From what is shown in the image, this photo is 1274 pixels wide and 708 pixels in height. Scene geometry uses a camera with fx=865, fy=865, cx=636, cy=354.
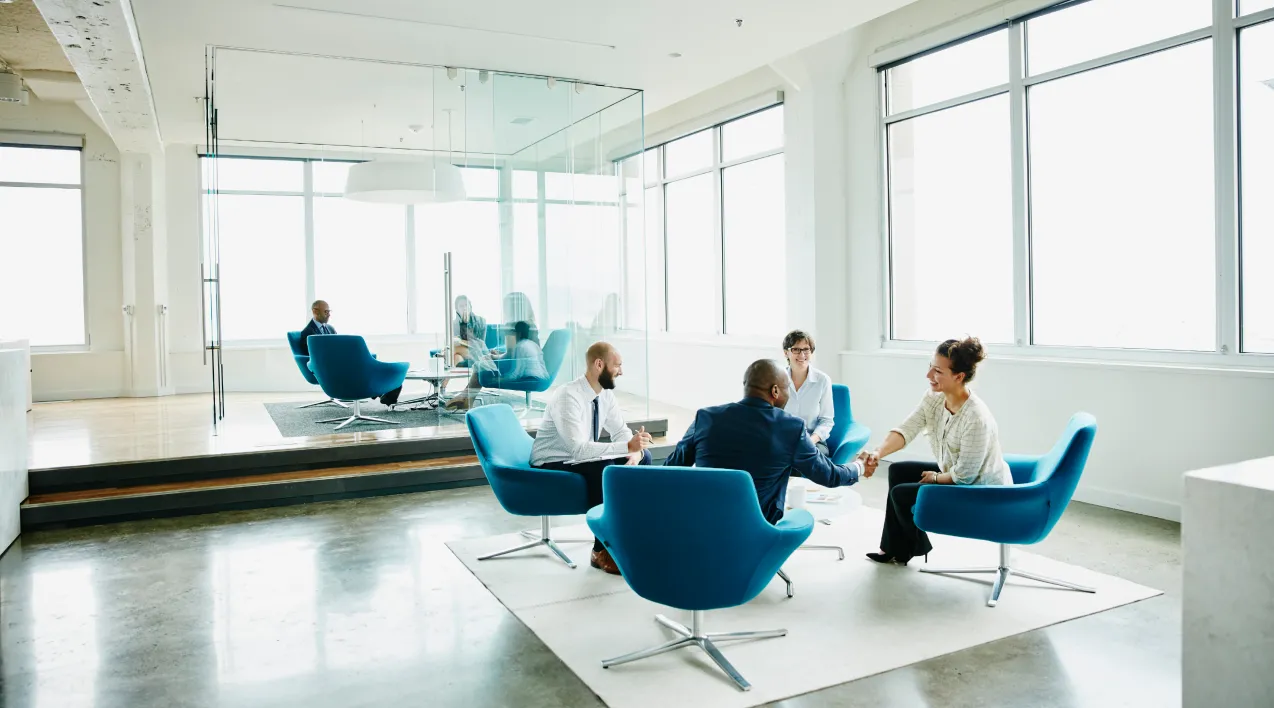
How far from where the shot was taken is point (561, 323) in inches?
278

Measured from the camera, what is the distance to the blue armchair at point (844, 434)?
5.24m

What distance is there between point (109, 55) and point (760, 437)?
18.8 feet

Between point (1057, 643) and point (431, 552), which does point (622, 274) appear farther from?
point (1057, 643)

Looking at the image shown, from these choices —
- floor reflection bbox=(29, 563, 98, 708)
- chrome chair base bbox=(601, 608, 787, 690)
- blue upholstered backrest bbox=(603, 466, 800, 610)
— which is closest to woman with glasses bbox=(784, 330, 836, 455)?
chrome chair base bbox=(601, 608, 787, 690)

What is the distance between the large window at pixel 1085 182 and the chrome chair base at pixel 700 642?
11.9 ft

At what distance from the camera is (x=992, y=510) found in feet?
12.2

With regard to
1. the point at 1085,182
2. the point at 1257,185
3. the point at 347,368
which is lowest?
the point at 347,368

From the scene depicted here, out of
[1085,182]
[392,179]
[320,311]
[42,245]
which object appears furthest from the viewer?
[42,245]

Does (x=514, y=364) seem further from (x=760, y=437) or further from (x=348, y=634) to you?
(x=760, y=437)

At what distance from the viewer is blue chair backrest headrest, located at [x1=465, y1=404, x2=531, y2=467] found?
4.30 meters

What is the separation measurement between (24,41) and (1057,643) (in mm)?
9431

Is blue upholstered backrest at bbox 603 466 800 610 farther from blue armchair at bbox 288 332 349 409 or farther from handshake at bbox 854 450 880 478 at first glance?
blue armchair at bbox 288 332 349 409

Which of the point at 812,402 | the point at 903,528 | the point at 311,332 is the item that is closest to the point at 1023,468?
the point at 903,528

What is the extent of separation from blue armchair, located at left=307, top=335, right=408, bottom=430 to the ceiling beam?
101 inches
